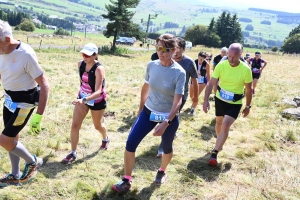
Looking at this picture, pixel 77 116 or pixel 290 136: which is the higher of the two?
pixel 77 116

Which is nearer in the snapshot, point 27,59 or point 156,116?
point 27,59

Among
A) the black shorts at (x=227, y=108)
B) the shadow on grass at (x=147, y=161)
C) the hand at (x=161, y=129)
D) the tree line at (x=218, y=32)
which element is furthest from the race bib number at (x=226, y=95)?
the tree line at (x=218, y=32)

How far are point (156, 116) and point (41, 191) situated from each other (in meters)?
1.90

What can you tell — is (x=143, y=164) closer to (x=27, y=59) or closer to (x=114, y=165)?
(x=114, y=165)

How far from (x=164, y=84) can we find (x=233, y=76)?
1973mm

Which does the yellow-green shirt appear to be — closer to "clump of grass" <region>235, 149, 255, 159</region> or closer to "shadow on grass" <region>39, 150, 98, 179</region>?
"clump of grass" <region>235, 149, 255, 159</region>

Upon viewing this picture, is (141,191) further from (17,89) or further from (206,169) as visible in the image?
(17,89)

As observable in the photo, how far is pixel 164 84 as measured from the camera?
148 inches

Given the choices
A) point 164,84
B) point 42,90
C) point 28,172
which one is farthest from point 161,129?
point 28,172

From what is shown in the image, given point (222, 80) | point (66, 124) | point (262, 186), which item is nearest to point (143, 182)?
point (262, 186)

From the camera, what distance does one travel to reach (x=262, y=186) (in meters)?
4.67

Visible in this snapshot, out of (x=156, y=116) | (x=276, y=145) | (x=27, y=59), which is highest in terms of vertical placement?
(x=27, y=59)

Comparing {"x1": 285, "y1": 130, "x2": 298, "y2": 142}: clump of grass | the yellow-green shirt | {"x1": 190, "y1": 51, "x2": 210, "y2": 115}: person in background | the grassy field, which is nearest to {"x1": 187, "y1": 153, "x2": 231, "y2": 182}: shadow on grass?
the grassy field

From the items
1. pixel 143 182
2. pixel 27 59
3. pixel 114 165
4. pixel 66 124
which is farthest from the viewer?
pixel 66 124
